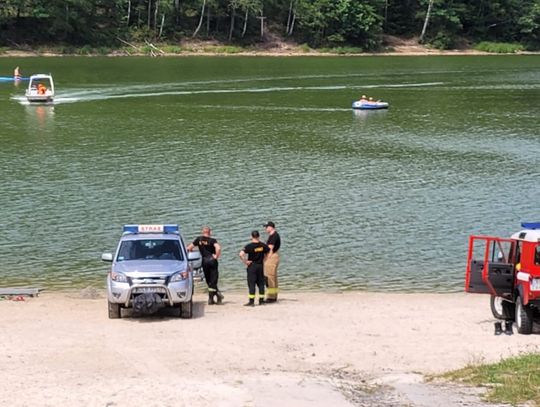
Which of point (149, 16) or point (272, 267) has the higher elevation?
point (149, 16)

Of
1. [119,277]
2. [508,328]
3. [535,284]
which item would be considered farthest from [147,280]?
[535,284]

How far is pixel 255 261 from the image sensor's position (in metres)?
20.6

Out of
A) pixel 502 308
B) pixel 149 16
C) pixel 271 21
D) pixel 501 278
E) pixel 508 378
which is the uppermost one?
pixel 271 21

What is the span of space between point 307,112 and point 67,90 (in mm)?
21737

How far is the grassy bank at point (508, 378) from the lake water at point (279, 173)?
1017cm

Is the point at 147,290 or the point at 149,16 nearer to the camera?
the point at 147,290

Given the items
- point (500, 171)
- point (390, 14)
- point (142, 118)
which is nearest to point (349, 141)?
point (500, 171)

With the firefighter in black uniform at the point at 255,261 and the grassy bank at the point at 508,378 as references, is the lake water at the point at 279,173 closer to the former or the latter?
the firefighter in black uniform at the point at 255,261

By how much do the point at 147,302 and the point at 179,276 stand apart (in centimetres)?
85

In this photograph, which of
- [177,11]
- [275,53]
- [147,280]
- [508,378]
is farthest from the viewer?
[177,11]

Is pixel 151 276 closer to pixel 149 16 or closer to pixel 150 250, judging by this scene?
pixel 150 250

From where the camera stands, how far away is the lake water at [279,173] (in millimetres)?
27047

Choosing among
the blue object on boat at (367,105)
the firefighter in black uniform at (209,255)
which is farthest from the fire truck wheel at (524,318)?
the blue object on boat at (367,105)

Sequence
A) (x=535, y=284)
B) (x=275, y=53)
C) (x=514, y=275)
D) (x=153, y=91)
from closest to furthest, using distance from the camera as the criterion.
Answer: (x=535, y=284) → (x=514, y=275) → (x=153, y=91) → (x=275, y=53)
